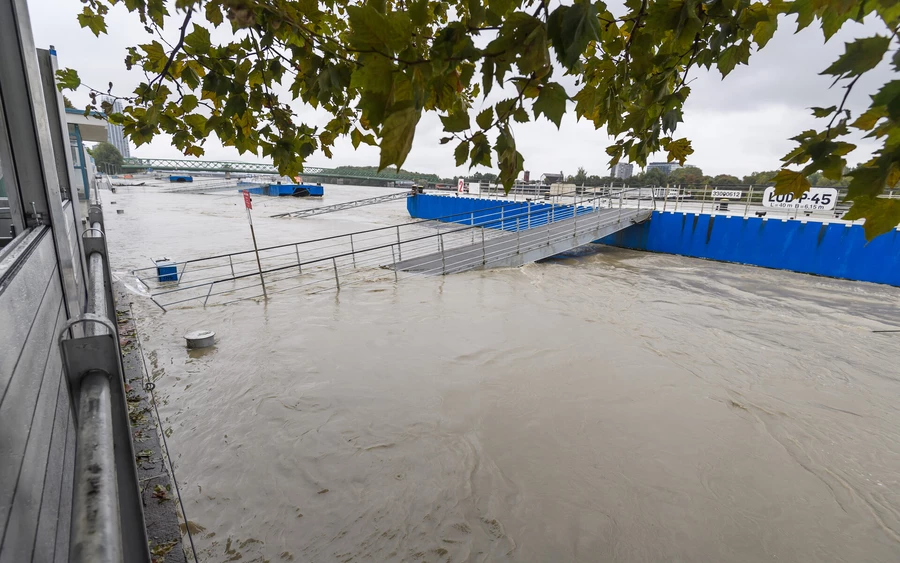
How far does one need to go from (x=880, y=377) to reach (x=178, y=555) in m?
9.49

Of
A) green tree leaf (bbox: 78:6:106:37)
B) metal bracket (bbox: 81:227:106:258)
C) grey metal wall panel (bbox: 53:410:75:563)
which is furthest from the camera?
metal bracket (bbox: 81:227:106:258)

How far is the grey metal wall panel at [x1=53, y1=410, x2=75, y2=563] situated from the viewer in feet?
3.85

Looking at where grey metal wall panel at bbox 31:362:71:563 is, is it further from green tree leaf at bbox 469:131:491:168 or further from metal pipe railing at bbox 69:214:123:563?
green tree leaf at bbox 469:131:491:168

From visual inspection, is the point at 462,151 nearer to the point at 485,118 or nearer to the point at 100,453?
the point at 485,118

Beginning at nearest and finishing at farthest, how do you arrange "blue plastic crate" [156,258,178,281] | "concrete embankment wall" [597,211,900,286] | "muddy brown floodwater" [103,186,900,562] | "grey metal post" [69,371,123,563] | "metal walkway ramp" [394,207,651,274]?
1. "grey metal post" [69,371,123,563]
2. "muddy brown floodwater" [103,186,900,562]
3. "blue plastic crate" [156,258,178,281]
4. "concrete embankment wall" [597,211,900,286]
5. "metal walkway ramp" [394,207,651,274]

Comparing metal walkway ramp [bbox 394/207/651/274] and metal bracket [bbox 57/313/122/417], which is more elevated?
metal bracket [bbox 57/313/122/417]

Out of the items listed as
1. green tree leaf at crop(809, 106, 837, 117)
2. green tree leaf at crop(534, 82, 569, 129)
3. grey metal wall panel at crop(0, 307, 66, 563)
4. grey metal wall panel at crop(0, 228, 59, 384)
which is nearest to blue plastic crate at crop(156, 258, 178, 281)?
grey metal wall panel at crop(0, 228, 59, 384)

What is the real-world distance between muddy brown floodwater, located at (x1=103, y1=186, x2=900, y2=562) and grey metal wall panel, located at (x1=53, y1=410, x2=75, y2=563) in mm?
2234

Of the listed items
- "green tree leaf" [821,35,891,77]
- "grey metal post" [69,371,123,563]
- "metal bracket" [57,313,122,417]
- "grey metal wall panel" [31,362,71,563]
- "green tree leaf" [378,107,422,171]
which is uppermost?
"green tree leaf" [821,35,891,77]

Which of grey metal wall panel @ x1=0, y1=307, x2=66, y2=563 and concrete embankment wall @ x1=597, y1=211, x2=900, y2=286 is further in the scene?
concrete embankment wall @ x1=597, y1=211, x2=900, y2=286

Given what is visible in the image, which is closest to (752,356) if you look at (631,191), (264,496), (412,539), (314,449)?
(412,539)

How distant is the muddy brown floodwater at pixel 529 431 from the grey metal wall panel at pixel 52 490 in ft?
7.87

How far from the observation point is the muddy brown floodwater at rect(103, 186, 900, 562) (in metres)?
3.61

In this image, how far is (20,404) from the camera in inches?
39.4
